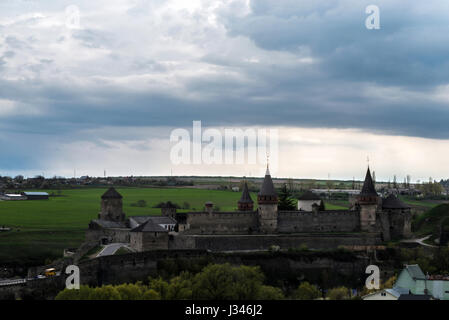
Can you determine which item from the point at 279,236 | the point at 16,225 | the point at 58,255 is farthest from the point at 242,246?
the point at 16,225

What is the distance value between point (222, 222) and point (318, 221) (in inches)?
416

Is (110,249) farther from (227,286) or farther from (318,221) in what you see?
(318,221)

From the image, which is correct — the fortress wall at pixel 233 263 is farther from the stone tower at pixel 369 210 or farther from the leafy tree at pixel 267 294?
the leafy tree at pixel 267 294

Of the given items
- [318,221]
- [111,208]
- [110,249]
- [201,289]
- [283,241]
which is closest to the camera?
[201,289]

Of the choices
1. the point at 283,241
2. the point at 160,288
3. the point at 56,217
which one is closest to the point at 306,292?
the point at 283,241

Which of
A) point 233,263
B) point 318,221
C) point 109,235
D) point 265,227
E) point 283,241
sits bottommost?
point 233,263

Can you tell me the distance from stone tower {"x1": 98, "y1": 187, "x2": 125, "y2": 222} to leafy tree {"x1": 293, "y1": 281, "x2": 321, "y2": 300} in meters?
26.4

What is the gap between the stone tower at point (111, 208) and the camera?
80.4m

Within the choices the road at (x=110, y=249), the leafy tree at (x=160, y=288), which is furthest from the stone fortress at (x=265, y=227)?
the leafy tree at (x=160, y=288)

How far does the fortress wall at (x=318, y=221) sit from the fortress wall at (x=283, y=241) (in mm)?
2637

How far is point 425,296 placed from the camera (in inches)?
1941

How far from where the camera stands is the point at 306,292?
198ft
